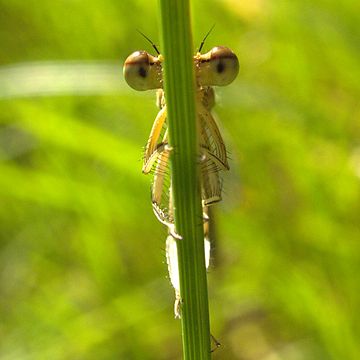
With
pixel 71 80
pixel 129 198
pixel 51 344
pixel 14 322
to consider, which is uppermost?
pixel 71 80

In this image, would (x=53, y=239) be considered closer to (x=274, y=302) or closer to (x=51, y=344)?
(x=51, y=344)

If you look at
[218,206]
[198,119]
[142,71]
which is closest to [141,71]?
[142,71]

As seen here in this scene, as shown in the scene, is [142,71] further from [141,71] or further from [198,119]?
[198,119]

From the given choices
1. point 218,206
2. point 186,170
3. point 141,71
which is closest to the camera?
point 186,170

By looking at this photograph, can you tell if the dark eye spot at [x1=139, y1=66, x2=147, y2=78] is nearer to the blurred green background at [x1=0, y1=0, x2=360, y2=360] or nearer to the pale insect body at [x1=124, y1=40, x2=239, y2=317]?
the pale insect body at [x1=124, y1=40, x2=239, y2=317]

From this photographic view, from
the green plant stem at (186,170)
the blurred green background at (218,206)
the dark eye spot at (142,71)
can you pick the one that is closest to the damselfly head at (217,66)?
the dark eye spot at (142,71)

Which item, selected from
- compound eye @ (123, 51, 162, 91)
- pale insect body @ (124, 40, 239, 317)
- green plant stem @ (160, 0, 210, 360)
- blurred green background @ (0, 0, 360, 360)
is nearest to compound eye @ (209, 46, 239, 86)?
pale insect body @ (124, 40, 239, 317)

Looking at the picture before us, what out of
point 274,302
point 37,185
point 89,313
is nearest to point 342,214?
point 274,302
